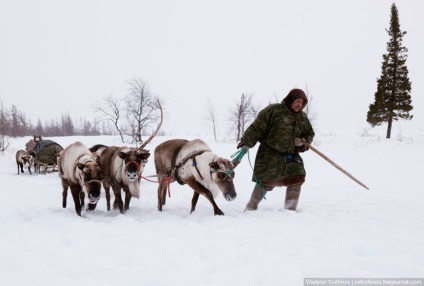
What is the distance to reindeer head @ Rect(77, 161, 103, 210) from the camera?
5.03 metres

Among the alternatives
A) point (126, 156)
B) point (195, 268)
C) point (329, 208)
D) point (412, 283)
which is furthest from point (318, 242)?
point (126, 156)

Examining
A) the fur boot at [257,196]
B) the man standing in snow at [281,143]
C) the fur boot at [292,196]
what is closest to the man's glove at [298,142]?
the man standing in snow at [281,143]

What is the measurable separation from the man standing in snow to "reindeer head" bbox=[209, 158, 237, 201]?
635mm

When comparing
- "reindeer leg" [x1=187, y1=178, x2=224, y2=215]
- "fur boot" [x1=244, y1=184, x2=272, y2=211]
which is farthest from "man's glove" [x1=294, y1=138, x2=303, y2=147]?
"reindeer leg" [x1=187, y1=178, x2=224, y2=215]

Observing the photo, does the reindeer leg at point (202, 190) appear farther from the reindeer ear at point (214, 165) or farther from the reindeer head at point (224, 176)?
the reindeer ear at point (214, 165)

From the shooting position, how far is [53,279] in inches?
101

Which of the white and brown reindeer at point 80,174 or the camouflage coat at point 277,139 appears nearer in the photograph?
the white and brown reindeer at point 80,174

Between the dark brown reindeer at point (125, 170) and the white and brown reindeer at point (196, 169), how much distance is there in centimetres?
52

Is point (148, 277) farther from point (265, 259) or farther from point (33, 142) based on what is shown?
point (33, 142)

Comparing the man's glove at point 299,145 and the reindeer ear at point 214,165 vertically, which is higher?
the man's glove at point 299,145

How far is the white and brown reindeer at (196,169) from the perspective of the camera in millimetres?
4836

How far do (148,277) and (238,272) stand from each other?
0.81 meters

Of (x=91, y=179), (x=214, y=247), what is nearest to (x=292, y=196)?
(x=214, y=247)

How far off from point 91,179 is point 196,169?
1.83 m
